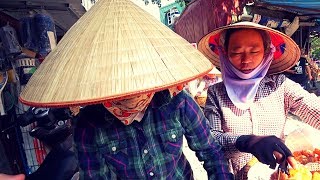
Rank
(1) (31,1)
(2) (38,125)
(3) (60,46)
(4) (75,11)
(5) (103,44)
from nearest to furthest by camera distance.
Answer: (5) (103,44) < (3) (60,46) < (2) (38,125) < (1) (31,1) < (4) (75,11)

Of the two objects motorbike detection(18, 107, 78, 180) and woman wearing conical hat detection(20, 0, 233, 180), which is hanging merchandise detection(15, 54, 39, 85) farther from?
woman wearing conical hat detection(20, 0, 233, 180)

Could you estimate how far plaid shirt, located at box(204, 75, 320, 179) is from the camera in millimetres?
1670

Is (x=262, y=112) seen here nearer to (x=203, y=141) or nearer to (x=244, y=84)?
(x=244, y=84)

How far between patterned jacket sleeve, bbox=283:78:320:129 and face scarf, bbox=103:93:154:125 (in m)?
0.90

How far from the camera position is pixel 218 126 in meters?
1.68

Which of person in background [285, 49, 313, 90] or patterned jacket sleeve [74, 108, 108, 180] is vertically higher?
patterned jacket sleeve [74, 108, 108, 180]

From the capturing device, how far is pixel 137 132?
4.70 ft

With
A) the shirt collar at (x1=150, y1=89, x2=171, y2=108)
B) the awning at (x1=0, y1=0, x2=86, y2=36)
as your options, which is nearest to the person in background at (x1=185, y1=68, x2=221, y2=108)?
the awning at (x1=0, y1=0, x2=86, y2=36)

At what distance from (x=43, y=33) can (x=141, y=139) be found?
2819mm

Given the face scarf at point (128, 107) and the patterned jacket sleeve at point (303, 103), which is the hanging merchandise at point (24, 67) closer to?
the face scarf at point (128, 107)

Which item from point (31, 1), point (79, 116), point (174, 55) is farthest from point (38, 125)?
point (174, 55)

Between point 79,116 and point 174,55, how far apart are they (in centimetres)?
66

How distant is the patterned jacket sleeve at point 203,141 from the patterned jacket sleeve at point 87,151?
47cm

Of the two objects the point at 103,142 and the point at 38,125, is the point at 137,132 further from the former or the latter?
the point at 38,125
